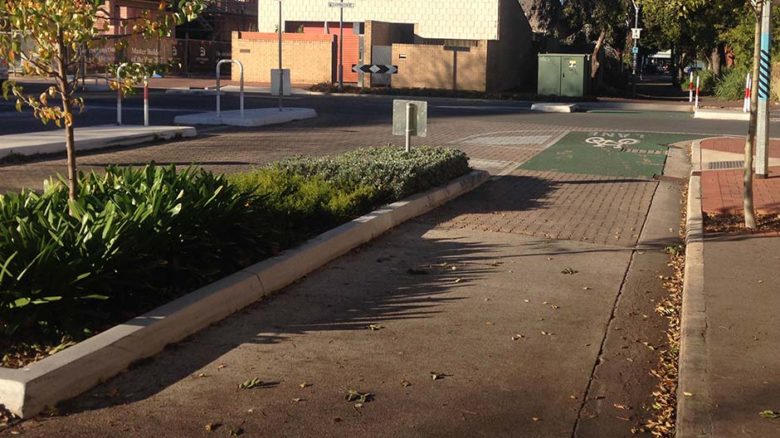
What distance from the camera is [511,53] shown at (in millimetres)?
46125

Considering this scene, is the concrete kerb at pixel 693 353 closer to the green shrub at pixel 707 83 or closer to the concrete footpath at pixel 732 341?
the concrete footpath at pixel 732 341

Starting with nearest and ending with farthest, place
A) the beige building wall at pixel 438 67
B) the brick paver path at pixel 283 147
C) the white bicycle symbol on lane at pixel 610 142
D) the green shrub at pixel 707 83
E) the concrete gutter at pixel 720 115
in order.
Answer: the brick paver path at pixel 283 147 → the white bicycle symbol on lane at pixel 610 142 → the concrete gutter at pixel 720 115 → the beige building wall at pixel 438 67 → the green shrub at pixel 707 83

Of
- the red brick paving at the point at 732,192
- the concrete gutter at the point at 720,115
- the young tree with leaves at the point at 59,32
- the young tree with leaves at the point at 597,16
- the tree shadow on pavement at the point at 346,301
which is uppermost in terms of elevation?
the young tree with leaves at the point at 597,16

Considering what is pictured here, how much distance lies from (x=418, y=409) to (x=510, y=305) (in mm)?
2366

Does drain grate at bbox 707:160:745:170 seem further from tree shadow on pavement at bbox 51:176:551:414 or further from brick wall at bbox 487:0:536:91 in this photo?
brick wall at bbox 487:0:536:91

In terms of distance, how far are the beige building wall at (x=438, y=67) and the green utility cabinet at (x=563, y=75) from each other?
10.5ft

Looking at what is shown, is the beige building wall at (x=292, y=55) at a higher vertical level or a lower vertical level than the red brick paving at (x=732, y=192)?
higher

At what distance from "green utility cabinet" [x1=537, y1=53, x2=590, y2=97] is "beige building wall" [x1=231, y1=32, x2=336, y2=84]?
1070 centimetres

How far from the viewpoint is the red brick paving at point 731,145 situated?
736 inches

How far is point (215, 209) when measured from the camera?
24.7 feet

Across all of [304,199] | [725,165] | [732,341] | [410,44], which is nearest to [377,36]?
[410,44]

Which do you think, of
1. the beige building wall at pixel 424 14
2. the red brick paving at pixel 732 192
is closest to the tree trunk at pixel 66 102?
the red brick paving at pixel 732 192

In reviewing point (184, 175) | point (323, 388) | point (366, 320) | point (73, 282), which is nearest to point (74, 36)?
point (184, 175)

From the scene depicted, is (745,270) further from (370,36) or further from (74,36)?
(370,36)
